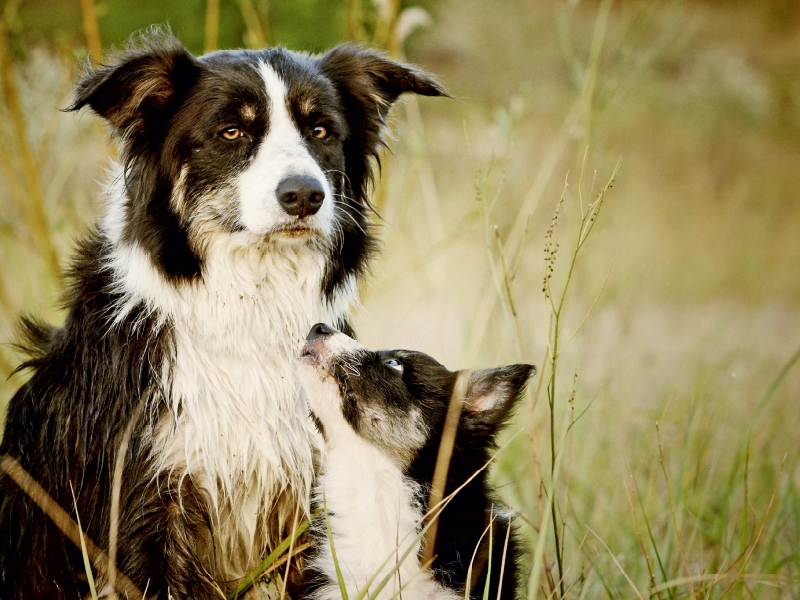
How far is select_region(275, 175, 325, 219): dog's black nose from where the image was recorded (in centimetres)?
270

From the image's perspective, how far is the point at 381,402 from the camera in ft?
9.32

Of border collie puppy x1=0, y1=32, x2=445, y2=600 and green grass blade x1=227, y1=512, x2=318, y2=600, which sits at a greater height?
border collie puppy x1=0, y1=32, x2=445, y2=600

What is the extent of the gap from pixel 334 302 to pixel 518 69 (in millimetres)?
12136

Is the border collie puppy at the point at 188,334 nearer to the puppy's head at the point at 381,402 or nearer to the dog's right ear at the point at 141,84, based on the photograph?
the dog's right ear at the point at 141,84

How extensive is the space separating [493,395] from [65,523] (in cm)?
162

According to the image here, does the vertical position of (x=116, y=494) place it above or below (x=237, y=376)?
below

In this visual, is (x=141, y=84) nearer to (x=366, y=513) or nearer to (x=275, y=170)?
(x=275, y=170)

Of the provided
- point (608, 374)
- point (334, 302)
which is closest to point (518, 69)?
point (608, 374)

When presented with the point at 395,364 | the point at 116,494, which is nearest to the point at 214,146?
the point at 395,364

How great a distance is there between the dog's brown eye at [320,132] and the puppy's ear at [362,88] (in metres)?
0.19

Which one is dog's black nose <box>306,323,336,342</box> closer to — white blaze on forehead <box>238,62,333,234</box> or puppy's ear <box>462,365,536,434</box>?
white blaze on forehead <box>238,62,333,234</box>

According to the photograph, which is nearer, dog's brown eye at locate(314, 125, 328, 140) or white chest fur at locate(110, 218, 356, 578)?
white chest fur at locate(110, 218, 356, 578)

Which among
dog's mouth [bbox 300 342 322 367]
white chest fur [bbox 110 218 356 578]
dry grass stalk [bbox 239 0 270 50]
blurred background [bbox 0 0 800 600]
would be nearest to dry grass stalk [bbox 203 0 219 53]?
blurred background [bbox 0 0 800 600]

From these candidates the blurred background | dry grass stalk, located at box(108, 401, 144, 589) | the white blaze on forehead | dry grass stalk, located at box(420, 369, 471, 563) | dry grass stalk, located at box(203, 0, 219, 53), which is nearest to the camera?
dry grass stalk, located at box(108, 401, 144, 589)
